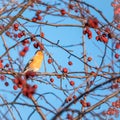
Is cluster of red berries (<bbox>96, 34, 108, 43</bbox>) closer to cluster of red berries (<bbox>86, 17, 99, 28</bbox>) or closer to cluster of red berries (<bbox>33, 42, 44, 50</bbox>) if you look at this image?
cluster of red berries (<bbox>86, 17, 99, 28</bbox>)

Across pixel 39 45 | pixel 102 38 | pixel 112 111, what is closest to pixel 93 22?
pixel 102 38

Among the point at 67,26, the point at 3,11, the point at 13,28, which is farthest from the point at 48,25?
the point at 13,28

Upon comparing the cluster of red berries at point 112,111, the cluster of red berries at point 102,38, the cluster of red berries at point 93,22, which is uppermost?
the cluster of red berries at point 102,38

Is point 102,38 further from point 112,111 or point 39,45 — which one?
point 112,111

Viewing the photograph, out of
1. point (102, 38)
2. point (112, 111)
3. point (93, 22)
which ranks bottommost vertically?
point (112, 111)

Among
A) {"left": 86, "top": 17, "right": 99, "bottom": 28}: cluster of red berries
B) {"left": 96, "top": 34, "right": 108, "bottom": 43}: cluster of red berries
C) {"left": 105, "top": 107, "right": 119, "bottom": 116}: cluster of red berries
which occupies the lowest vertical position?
{"left": 105, "top": 107, "right": 119, "bottom": 116}: cluster of red berries

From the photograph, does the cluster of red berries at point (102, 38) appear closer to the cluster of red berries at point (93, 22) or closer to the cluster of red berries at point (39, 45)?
the cluster of red berries at point (93, 22)

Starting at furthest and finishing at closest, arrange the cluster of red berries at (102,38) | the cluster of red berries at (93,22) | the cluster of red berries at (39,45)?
the cluster of red berries at (39,45) → the cluster of red berries at (102,38) → the cluster of red berries at (93,22)

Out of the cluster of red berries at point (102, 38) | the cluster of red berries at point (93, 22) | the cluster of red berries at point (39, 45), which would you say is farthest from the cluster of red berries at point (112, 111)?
the cluster of red berries at point (93, 22)

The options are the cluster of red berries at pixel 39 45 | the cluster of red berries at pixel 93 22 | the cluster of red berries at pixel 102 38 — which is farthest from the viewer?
the cluster of red berries at pixel 39 45

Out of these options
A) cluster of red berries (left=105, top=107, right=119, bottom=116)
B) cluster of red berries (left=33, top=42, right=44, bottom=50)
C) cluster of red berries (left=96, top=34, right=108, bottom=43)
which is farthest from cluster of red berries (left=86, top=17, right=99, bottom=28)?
cluster of red berries (left=105, top=107, right=119, bottom=116)

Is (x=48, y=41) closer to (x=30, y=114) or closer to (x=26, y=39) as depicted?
(x=26, y=39)

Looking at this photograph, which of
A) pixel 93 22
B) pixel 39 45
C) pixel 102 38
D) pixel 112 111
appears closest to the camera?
pixel 93 22

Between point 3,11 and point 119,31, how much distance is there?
1.11 metres
